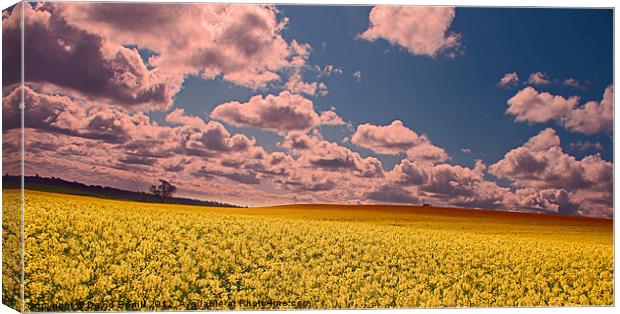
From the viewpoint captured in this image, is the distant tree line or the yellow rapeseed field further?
the yellow rapeseed field

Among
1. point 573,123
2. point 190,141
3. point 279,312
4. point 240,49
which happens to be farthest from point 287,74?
point 573,123

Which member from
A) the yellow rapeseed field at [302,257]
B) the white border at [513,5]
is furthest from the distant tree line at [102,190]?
the white border at [513,5]

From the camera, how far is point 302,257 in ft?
38.8

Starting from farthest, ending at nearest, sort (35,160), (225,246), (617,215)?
(617,215), (225,246), (35,160)

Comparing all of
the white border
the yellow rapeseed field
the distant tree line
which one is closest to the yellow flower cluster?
the yellow rapeseed field

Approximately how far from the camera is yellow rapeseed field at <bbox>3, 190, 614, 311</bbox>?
1112 cm

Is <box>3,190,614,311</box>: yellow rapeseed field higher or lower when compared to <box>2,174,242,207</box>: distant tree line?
lower

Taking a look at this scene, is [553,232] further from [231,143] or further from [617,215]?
[231,143]

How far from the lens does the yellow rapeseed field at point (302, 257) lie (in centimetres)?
1112

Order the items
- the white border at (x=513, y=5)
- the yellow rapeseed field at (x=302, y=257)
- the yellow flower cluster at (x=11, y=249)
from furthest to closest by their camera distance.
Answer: the white border at (x=513, y=5)
the yellow rapeseed field at (x=302, y=257)
the yellow flower cluster at (x=11, y=249)

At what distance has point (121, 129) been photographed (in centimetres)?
1128

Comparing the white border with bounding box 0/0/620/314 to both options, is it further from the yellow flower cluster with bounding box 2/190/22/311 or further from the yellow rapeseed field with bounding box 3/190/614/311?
the yellow flower cluster with bounding box 2/190/22/311

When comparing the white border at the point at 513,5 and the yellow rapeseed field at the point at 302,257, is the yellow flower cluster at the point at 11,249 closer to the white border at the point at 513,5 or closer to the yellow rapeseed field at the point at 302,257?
the yellow rapeseed field at the point at 302,257

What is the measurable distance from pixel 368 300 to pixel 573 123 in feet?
12.4
